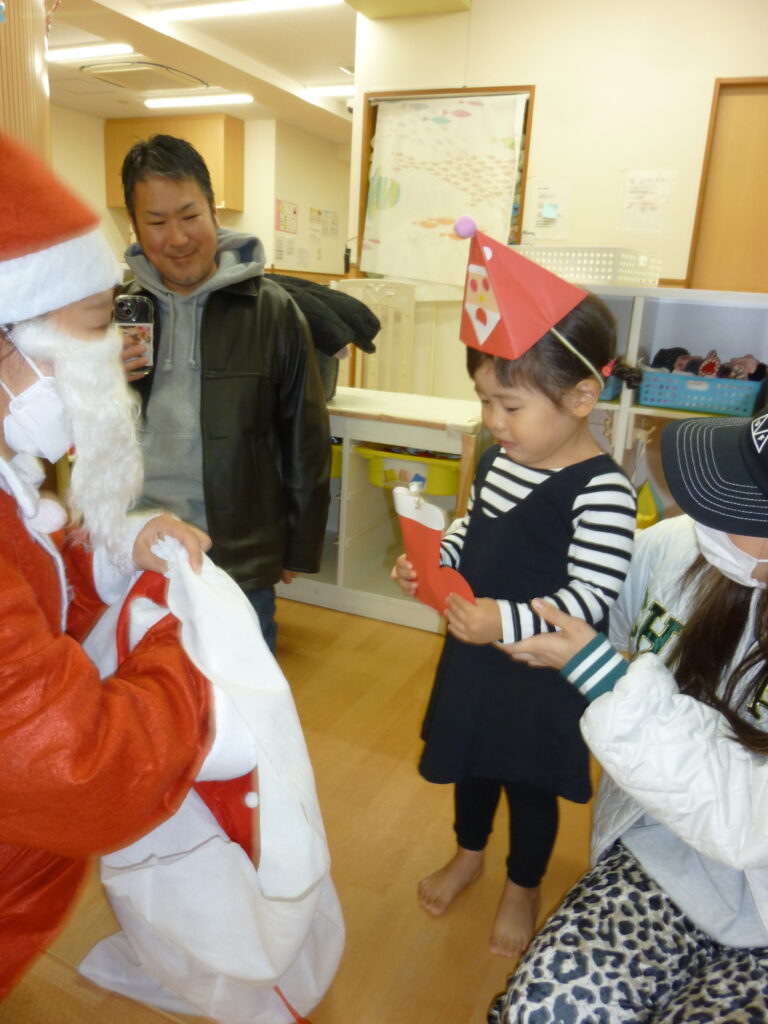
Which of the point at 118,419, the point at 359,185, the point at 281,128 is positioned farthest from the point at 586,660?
the point at 281,128

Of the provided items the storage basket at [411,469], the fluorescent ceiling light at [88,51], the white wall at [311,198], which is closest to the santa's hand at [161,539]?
the storage basket at [411,469]

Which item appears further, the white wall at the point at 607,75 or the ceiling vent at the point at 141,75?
the ceiling vent at the point at 141,75

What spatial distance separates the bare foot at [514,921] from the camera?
1.28 metres

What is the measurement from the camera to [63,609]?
2.88 feet

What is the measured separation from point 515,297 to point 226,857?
83 centimetres

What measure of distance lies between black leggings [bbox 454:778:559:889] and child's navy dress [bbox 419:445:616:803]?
0.09 metres

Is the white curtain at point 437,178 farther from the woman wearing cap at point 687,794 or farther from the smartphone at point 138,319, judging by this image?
the woman wearing cap at point 687,794

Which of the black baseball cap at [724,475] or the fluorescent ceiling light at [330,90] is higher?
the fluorescent ceiling light at [330,90]

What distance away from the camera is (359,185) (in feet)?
13.2

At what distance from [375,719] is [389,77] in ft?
11.4

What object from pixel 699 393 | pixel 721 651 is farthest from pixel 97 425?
pixel 699 393

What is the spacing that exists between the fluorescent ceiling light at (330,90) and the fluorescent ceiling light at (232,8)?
1.51m

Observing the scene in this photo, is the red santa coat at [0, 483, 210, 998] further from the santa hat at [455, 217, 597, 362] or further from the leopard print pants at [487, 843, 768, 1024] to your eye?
the santa hat at [455, 217, 597, 362]

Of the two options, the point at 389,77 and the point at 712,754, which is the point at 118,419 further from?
the point at 389,77
